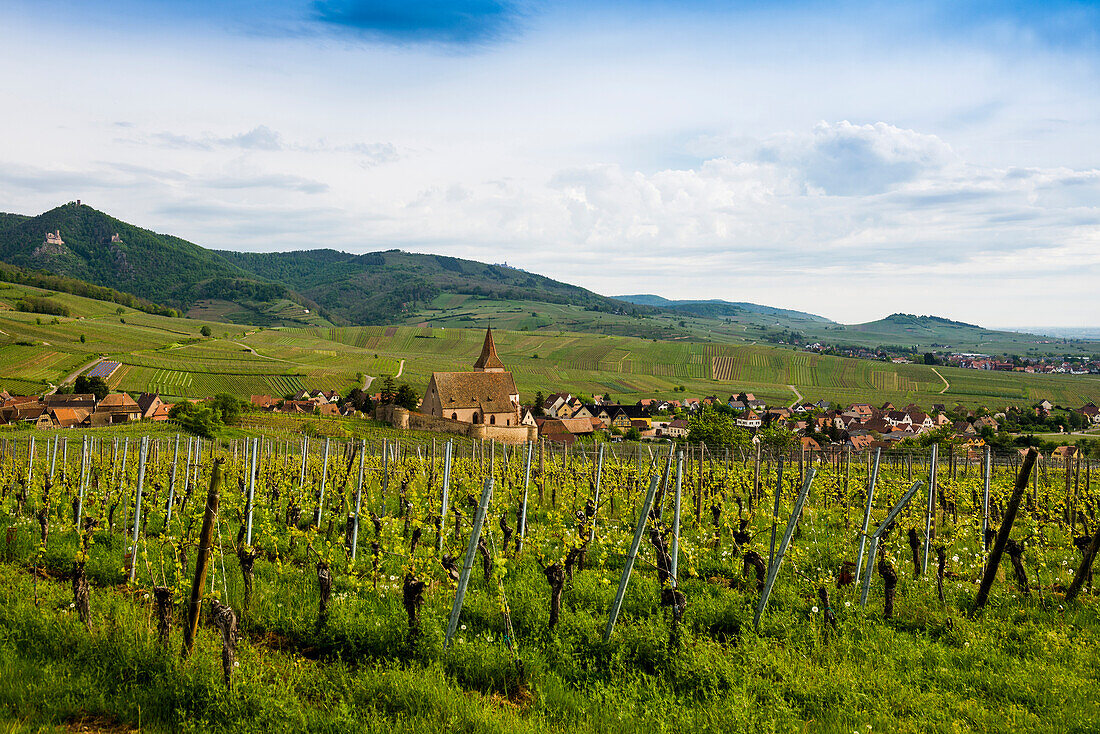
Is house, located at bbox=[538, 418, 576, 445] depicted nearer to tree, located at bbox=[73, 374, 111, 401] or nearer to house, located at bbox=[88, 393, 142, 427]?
house, located at bbox=[88, 393, 142, 427]

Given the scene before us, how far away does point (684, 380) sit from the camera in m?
148

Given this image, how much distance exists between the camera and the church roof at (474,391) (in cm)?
6606

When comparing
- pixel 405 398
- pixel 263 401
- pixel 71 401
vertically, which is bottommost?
pixel 71 401

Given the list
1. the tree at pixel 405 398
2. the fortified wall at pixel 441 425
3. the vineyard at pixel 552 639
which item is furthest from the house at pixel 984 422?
the vineyard at pixel 552 639

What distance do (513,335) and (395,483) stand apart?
172982mm

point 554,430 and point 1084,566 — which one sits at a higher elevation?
point 1084,566

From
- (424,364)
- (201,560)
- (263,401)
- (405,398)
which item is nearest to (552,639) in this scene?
(201,560)

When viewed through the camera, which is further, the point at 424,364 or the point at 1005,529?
the point at 424,364

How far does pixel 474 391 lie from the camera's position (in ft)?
222

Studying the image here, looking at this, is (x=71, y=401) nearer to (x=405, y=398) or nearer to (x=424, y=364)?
(x=405, y=398)

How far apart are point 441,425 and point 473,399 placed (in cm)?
598

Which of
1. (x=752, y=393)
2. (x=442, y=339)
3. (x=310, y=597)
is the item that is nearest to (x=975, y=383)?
→ (x=752, y=393)

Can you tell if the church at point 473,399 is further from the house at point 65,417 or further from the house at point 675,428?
the house at point 65,417

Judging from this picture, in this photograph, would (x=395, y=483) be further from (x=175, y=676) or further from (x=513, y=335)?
(x=513, y=335)
